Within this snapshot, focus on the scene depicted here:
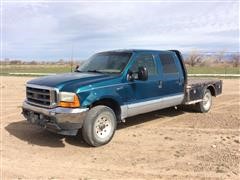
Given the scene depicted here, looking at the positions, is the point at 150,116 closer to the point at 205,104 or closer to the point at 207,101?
the point at 205,104

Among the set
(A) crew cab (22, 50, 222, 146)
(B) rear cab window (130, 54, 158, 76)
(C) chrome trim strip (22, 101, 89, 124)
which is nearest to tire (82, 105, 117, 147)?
(A) crew cab (22, 50, 222, 146)

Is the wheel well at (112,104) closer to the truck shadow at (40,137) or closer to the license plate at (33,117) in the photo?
the truck shadow at (40,137)

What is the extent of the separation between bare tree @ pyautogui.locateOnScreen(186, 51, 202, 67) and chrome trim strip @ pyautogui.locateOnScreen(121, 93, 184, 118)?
1630 inches

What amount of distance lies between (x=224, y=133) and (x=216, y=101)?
5.36 metres

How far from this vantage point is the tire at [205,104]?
1078cm

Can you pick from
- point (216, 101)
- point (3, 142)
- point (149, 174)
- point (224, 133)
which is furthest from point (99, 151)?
point (216, 101)

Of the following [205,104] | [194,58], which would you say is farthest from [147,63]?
[194,58]

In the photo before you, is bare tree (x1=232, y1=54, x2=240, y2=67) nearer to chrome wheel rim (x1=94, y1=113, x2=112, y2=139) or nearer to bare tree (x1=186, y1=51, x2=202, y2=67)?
bare tree (x1=186, y1=51, x2=202, y2=67)

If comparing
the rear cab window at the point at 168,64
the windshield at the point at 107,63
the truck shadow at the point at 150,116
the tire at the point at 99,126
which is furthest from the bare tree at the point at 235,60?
the tire at the point at 99,126

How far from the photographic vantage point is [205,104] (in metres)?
10.9

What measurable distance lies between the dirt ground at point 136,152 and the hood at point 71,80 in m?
1.25

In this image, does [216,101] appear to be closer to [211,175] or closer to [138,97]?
[138,97]

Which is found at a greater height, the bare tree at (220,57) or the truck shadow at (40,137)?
the bare tree at (220,57)

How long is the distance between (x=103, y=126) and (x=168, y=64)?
2.86 metres
